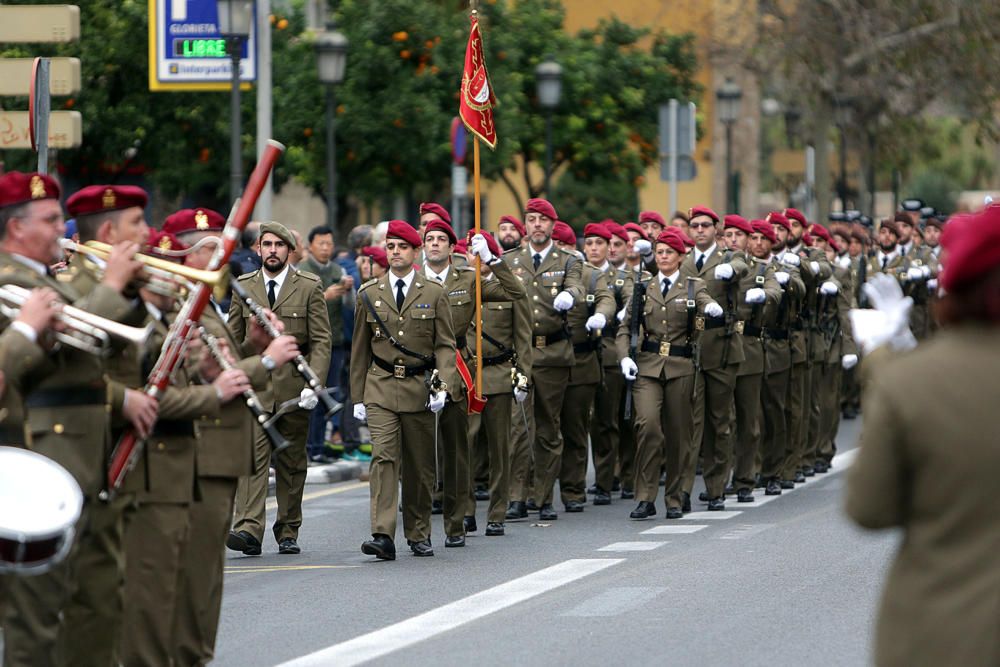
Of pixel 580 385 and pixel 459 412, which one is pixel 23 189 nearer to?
pixel 459 412

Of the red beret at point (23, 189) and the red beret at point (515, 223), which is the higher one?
the red beret at point (23, 189)

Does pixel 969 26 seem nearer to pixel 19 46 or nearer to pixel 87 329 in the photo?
pixel 19 46

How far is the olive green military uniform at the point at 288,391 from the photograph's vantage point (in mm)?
12523

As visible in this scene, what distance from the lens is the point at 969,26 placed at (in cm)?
3659

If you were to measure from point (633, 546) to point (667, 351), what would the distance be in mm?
2401

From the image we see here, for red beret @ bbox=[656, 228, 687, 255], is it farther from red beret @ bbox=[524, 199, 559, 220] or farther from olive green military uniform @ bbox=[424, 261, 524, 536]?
olive green military uniform @ bbox=[424, 261, 524, 536]

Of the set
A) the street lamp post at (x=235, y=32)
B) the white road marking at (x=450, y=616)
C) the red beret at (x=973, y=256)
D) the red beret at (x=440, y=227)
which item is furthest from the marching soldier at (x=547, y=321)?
the red beret at (x=973, y=256)

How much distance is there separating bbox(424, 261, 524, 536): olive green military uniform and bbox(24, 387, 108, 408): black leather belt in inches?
218

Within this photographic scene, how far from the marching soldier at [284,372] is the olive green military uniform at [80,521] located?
16.9ft

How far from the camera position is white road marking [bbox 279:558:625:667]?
29.1ft

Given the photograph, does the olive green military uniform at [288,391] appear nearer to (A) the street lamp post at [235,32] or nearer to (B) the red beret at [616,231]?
(B) the red beret at [616,231]

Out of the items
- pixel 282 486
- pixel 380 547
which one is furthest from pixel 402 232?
pixel 380 547

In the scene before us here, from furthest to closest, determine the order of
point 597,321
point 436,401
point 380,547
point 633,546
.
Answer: point 597,321
point 633,546
point 436,401
point 380,547

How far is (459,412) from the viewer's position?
1298cm
